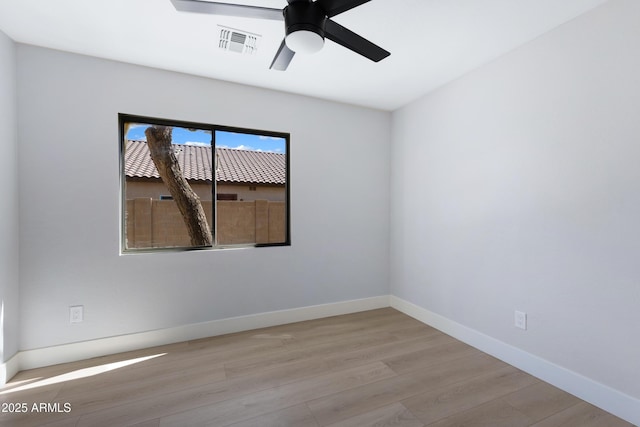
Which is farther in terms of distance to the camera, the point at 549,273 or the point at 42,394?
the point at 549,273

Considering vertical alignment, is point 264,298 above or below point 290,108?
below

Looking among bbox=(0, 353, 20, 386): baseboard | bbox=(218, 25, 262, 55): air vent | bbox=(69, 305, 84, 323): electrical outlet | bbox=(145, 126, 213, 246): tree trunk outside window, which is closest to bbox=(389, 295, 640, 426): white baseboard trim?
bbox=(145, 126, 213, 246): tree trunk outside window

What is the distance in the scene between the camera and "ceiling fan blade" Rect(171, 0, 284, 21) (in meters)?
1.35

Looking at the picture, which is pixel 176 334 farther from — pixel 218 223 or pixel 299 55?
pixel 299 55

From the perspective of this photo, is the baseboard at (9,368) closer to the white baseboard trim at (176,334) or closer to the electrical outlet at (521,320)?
the white baseboard trim at (176,334)

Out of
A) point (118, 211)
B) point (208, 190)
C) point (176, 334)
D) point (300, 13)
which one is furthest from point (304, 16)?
point (176, 334)

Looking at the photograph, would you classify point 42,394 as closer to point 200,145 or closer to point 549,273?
point 200,145

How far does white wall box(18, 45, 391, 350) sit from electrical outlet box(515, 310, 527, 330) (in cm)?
156

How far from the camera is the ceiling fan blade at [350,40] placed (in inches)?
57.8

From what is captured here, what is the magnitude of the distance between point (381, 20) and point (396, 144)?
5.69 feet

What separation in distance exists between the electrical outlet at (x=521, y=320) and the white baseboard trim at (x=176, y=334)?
1538mm

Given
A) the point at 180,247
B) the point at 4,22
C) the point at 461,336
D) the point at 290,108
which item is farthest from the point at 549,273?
the point at 4,22

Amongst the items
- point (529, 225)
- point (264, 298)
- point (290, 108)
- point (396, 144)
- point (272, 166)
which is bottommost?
point (264, 298)

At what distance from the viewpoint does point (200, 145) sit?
2717 mm
